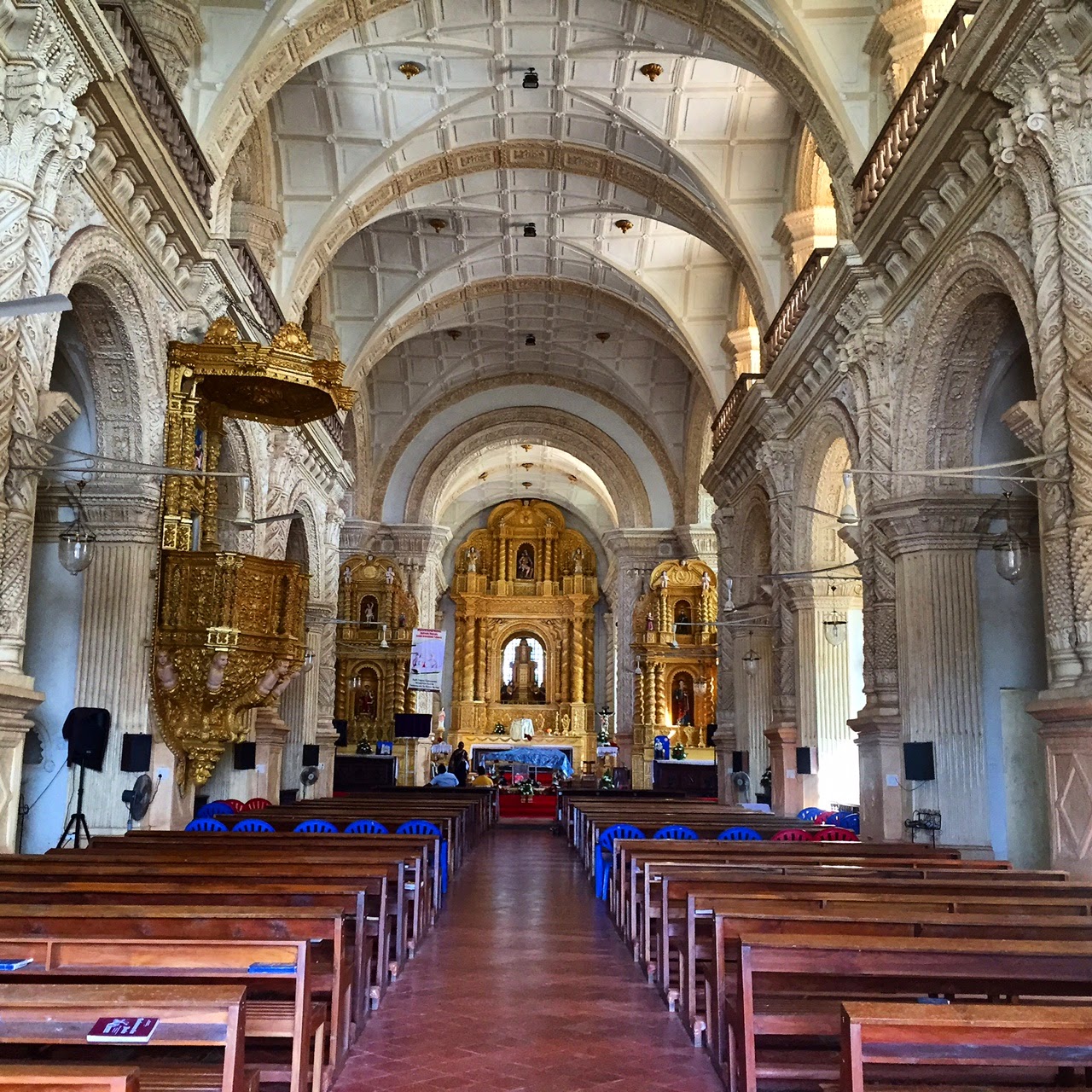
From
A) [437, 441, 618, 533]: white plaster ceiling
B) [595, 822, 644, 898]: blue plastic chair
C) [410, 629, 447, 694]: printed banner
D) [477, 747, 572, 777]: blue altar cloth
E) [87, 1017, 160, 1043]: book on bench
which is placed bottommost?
[595, 822, 644, 898]: blue plastic chair

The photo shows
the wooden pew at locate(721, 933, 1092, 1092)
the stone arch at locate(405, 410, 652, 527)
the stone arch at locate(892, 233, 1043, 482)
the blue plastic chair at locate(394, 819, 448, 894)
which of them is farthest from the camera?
the stone arch at locate(405, 410, 652, 527)

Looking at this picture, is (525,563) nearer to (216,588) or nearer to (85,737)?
(216,588)

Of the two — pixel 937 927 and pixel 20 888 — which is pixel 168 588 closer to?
pixel 20 888

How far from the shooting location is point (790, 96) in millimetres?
13922

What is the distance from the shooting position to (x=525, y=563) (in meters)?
39.9

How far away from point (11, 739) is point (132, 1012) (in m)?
5.48

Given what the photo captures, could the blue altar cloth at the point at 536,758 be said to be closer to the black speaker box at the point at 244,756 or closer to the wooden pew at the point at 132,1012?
the black speaker box at the point at 244,756

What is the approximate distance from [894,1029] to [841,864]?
4.68 metres

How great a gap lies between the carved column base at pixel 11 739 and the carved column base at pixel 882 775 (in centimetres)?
774

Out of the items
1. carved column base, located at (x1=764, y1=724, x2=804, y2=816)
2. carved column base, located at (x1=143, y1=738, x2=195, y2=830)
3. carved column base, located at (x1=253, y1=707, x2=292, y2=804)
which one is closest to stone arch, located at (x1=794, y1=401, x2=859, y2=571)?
carved column base, located at (x1=764, y1=724, x2=804, y2=816)

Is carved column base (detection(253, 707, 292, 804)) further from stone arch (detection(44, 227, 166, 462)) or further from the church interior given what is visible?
stone arch (detection(44, 227, 166, 462))

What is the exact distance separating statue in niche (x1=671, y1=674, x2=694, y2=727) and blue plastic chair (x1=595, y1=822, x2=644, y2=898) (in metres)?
17.7

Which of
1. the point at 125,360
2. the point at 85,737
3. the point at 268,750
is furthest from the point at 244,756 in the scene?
the point at 125,360

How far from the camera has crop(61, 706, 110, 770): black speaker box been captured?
9938mm
